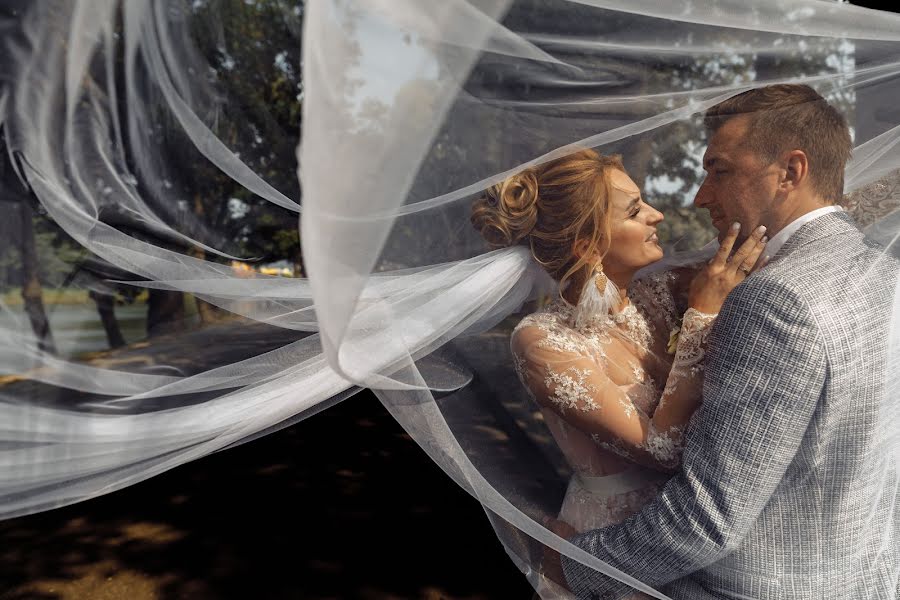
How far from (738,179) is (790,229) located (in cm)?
17

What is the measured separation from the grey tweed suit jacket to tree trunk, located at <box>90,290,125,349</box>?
5.19ft

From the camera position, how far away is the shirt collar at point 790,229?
1509 mm

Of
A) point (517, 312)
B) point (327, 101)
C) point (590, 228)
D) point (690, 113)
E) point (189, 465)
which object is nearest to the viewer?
point (327, 101)

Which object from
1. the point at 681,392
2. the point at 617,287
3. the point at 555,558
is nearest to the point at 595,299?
the point at 617,287

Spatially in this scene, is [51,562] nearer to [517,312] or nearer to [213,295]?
[213,295]

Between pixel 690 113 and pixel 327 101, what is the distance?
0.92 m

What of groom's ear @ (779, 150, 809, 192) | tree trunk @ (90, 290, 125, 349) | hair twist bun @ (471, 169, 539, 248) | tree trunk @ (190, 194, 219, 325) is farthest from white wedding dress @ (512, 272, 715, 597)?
tree trunk @ (90, 290, 125, 349)

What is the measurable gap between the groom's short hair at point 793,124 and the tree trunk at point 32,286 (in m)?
1.82

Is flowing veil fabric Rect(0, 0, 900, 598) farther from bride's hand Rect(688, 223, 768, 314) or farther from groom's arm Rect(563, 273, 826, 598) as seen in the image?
groom's arm Rect(563, 273, 826, 598)

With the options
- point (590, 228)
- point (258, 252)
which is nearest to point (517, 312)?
point (590, 228)

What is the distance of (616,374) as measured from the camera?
172cm

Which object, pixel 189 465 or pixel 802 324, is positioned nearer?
pixel 802 324

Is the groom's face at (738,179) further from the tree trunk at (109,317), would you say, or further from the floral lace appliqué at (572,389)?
the tree trunk at (109,317)

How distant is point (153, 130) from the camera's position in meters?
1.74
